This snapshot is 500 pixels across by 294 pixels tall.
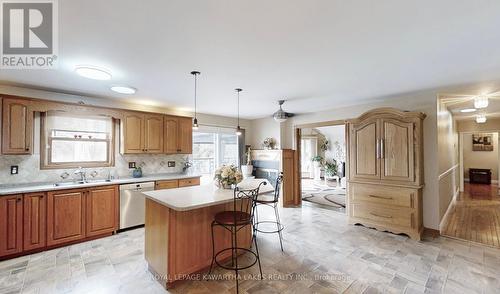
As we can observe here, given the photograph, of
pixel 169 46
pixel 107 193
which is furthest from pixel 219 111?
pixel 169 46

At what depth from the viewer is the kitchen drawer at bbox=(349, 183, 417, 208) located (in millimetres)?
3563

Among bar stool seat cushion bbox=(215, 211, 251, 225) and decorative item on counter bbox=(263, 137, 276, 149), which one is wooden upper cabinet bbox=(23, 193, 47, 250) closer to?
bar stool seat cushion bbox=(215, 211, 251, 225)

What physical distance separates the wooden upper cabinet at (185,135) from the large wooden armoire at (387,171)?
3.44m

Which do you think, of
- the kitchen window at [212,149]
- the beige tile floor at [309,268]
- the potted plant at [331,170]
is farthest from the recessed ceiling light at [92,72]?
the potted plant at [331,170]

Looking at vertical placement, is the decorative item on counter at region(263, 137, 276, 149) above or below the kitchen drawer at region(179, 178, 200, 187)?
above

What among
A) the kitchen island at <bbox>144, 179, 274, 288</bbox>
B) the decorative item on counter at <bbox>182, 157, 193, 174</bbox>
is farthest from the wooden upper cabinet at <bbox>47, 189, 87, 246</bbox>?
the decorative item on counter at <bbox>182, 157, 193, 174</bbox>

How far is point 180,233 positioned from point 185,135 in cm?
297

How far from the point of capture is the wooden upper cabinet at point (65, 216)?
3.15 metres

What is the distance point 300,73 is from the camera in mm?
2824

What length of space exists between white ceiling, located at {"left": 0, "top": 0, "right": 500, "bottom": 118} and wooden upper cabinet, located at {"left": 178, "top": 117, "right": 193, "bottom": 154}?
4.72ft

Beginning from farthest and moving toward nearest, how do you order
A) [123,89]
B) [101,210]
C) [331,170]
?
[331,170]
[101,210]
[123,89]

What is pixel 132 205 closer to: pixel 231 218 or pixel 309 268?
pixel 231 218

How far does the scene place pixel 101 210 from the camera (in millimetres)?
3586

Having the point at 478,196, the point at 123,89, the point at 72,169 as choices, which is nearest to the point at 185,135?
the point at 123,89
